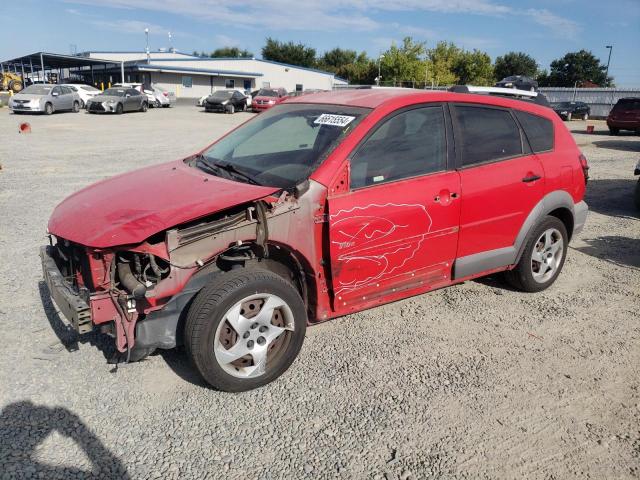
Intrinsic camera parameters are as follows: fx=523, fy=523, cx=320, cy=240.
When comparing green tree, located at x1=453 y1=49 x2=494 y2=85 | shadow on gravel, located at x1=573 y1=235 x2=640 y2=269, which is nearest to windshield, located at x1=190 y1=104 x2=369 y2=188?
shadow on gravel, located at x1=573 y1=235 x2=640 y2=269

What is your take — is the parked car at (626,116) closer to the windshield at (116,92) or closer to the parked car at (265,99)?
the parked car at (265,99)

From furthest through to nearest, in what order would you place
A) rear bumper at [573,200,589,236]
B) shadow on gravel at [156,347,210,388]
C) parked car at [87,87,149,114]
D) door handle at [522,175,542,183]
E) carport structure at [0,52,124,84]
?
1. carport structure at [0,52,124,84]
2. parked car at [87,87,149,114]
3. rear bumper at [573,200,589,236]
4. door handle at [522,175,542,183]
5. shadow on gravel at [156,347,210,388]

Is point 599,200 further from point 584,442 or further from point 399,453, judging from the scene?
point 399,453

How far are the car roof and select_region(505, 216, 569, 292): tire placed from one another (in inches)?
44.7

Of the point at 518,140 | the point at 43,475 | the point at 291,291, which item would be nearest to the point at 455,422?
the point at 291,291

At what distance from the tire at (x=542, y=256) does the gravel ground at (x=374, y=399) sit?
143mm

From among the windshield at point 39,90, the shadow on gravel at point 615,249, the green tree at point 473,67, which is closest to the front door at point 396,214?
the shadow on gravel at point 615,249

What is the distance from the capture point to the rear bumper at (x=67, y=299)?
300cm

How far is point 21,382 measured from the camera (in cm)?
337

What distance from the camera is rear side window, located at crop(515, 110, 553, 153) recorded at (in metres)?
4.68

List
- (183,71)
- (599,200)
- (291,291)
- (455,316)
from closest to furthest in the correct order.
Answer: (291,291) → (455,316) → (599,200) → (183,71)

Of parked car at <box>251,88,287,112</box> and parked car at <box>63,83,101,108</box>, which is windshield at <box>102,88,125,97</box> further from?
parked car at <box>251,88,287,112</box>

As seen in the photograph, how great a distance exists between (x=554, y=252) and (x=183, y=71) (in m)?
53.4

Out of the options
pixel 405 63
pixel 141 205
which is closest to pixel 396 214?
pixel 141 205
